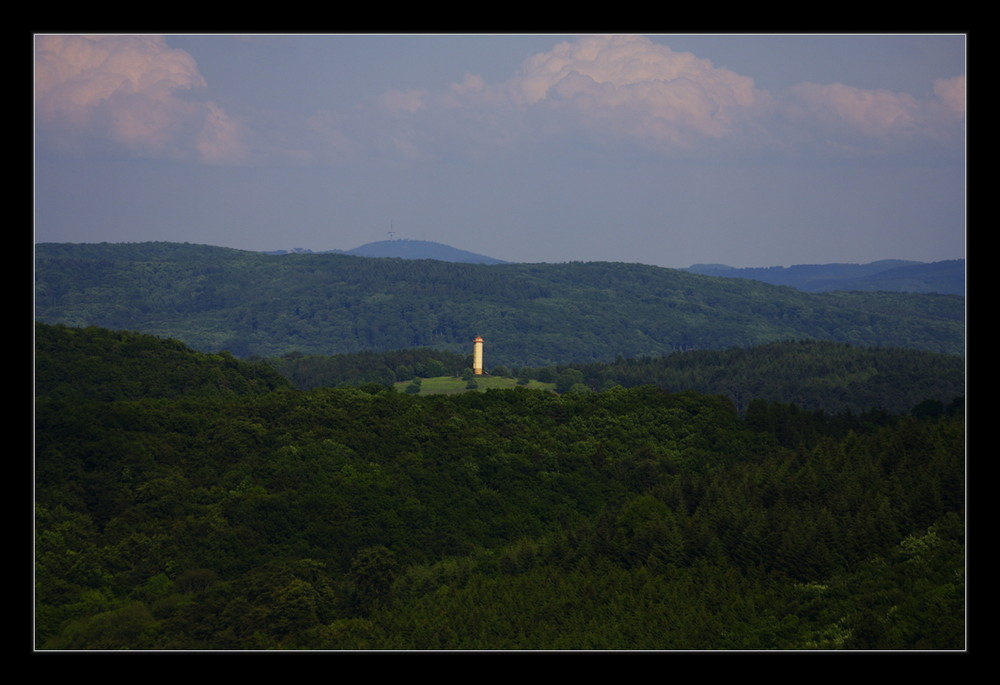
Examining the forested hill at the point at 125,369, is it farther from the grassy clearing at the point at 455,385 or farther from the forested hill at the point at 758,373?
the forested hill at the point at 758,373

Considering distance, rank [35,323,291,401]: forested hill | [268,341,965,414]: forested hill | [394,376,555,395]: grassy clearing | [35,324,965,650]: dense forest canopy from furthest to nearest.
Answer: [268,341,965,414]: forested hill → [394,376,555,395]: grassy clearing → [35,323,291,401]: forested hill → [35,324,965,650]: dense forest canopy

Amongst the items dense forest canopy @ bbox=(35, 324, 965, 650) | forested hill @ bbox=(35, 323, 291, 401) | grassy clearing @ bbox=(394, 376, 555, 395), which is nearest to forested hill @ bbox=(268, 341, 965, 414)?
grassy clearing @ bbox=(394, 376, 555, 395)

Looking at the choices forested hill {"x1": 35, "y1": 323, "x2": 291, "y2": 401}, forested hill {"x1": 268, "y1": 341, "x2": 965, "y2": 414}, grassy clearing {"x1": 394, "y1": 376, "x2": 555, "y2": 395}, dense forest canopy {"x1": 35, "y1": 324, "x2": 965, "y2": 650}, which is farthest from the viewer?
forested hill {"x1": 268, "y1": 341, "x2": 965, "y2": 414}

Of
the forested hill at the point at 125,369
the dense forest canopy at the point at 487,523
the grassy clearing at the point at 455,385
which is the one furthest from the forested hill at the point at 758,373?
the dense forest canopy at the point at 487,523

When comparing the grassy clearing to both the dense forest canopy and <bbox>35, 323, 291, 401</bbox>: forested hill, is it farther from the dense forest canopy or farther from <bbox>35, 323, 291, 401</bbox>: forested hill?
the dense forest canopy

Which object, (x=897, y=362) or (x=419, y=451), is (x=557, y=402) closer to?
(x=419, y=451)
